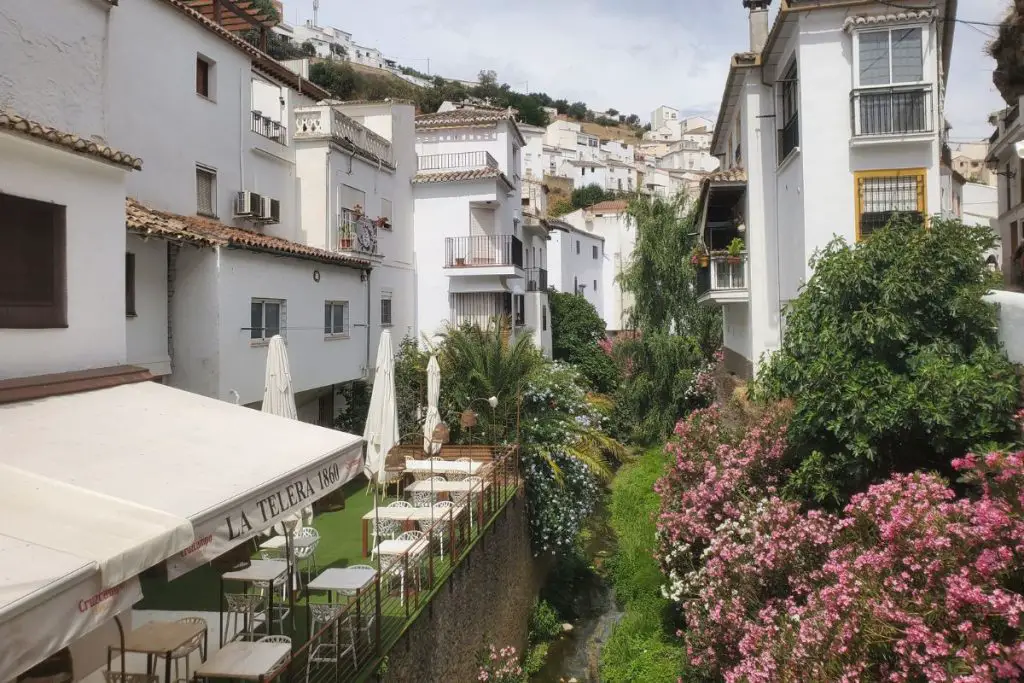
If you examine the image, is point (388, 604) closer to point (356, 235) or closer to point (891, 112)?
point (356, 235)

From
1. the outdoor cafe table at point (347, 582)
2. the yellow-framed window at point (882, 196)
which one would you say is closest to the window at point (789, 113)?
the yellow-framed window at point (882, 196)

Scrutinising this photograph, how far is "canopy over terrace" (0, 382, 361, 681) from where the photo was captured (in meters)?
4.09

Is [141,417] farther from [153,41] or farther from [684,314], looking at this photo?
[684,314]

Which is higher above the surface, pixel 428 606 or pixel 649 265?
pixel 649 265

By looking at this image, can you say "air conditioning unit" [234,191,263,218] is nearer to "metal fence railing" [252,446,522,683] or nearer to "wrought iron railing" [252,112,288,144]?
"wrought iron railing" [252,112,288,144]

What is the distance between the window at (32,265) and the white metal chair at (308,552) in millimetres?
4312

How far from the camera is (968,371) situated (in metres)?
9.33

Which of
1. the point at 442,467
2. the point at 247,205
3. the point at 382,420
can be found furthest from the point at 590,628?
the point at 247,205

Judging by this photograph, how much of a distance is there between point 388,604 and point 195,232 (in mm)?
8165

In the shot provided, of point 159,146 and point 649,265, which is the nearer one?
point 159,146

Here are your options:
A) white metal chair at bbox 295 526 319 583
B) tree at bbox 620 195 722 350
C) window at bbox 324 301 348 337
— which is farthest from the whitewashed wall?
tree at bbox 620 195 722 350

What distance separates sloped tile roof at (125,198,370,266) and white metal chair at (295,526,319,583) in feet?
19.2

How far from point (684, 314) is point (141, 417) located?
25.7 m

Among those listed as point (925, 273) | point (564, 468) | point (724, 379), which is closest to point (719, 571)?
point (925, 273)
